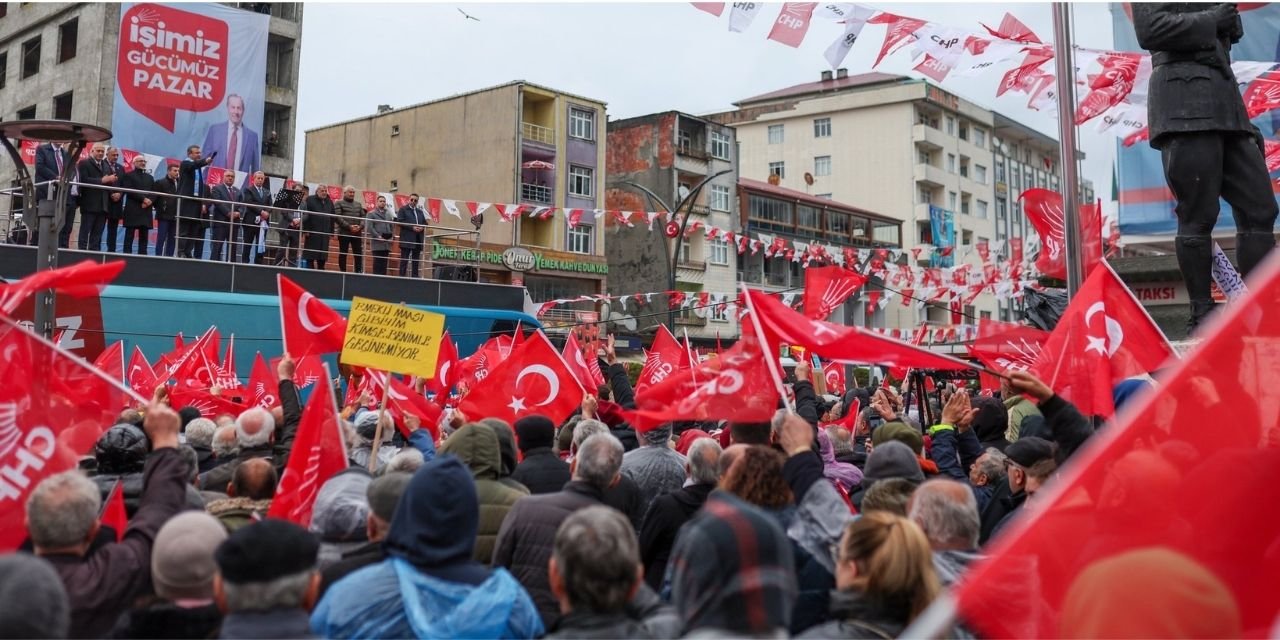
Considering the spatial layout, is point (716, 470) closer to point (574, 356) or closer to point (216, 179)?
point (574, 356)

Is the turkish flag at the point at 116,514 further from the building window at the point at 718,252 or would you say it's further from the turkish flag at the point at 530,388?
the building window at the point at 718,252

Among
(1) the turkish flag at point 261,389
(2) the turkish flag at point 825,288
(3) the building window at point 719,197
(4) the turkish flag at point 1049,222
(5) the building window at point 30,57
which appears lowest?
(1) the turkish flag at point 261,389

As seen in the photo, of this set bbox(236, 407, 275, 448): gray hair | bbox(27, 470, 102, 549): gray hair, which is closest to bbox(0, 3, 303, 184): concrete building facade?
bbox(236, 407, 275, 448): gray hair

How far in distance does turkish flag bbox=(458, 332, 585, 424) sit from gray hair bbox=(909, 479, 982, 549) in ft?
16.6

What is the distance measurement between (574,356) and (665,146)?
4235 centimetres

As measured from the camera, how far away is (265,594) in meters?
3.04

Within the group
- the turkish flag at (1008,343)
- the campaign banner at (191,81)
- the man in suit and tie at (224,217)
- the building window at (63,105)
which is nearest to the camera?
the turkish flag at (1008,343)

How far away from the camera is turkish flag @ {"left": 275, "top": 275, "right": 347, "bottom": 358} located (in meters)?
7.06

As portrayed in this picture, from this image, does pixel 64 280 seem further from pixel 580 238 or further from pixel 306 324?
pixel 580 238

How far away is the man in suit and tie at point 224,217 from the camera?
713 inches

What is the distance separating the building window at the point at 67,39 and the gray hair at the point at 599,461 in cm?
3716

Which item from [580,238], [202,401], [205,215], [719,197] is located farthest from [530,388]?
[719,197]

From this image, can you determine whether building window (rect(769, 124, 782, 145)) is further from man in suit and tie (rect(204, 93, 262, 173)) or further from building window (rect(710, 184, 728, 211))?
man in suit and tie (rect(204, 93, 262, 173))

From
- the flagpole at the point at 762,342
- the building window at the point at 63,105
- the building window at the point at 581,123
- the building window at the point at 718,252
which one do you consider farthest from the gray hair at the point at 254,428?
the building window at the point at 718,252
